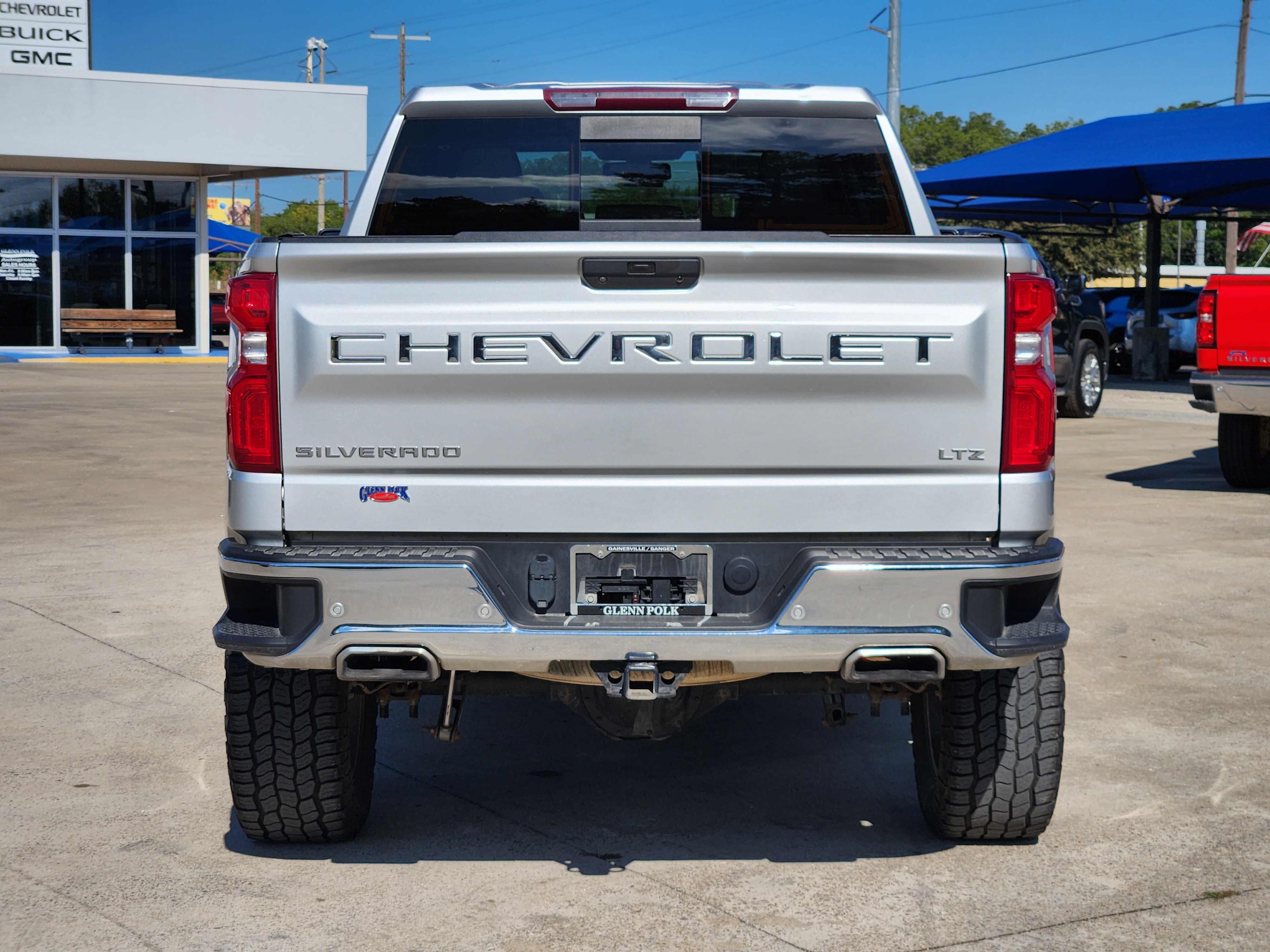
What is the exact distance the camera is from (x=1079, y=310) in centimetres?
1777

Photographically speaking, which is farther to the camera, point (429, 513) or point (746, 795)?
point (746, 795)

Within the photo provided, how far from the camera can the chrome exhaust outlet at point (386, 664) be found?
350 cm

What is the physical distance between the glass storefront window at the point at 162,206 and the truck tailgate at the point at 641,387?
28.3m

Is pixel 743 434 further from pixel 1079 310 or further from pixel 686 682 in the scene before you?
pixel 1079 310

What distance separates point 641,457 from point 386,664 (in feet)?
2.61

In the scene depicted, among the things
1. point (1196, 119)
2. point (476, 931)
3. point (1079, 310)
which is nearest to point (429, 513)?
point (476, 931)

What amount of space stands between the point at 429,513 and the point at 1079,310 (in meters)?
15.6

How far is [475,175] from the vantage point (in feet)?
16.1

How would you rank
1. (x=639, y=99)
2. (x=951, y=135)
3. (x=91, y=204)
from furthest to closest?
1. (x=951, y=135)
2. (x=91, y=204)
3. (x=639, y=99)

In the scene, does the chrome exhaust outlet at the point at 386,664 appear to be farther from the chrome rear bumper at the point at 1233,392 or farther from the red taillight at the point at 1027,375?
the chrome rear bumper at the point at 1233,392

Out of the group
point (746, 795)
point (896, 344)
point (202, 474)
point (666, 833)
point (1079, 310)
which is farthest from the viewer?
point (1079, 310)

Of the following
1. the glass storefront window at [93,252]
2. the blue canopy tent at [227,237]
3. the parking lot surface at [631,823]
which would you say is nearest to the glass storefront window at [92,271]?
the glass storefront window at [93,252]

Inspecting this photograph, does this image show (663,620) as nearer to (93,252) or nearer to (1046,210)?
(93,252)

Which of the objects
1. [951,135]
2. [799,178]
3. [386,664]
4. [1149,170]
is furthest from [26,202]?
[951,135]
